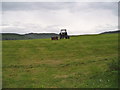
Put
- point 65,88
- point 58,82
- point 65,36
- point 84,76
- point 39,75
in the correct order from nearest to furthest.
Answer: point 65,88 → point 58,82 → point 84,76 → point 39,75 → point 65,36

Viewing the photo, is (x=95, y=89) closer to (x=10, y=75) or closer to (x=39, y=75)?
(x=39, y=75)

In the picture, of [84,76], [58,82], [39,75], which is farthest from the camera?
[39,75]

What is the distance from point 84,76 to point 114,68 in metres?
2.35

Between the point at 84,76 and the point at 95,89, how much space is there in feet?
15.4

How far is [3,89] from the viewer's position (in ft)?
55.6

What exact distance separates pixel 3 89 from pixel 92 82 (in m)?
5.84

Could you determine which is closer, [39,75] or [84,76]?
[84,76]

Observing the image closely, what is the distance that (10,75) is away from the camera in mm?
22500

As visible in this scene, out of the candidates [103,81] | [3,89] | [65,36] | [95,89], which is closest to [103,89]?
[95,89]

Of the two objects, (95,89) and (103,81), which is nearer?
(95,89)

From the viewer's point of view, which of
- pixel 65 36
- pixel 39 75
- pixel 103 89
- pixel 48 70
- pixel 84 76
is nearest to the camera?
pixel 103 89

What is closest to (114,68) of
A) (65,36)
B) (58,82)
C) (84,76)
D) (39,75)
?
(84,76)

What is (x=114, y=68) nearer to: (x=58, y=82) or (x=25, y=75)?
(x=58, y=82)

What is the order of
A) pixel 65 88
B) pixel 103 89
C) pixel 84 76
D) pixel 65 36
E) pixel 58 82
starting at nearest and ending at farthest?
pixel 103 89
pixel 65 88
pixel 58 82
pixel 84 76
pixel 65 36
